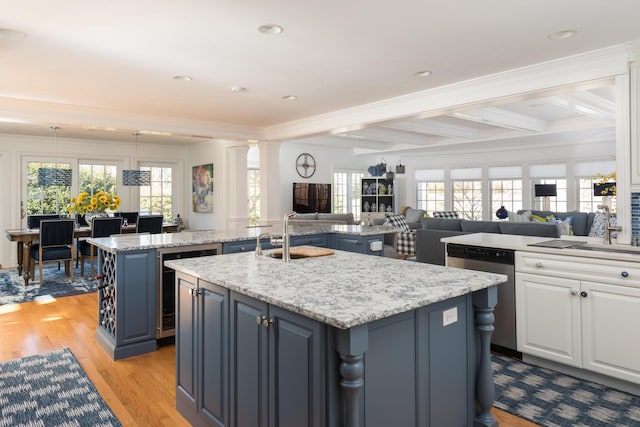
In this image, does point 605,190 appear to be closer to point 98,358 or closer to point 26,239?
point 98,358

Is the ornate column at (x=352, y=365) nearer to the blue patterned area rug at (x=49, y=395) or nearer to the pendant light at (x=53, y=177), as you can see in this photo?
the blue patterned area rug at (x=49, y=395)

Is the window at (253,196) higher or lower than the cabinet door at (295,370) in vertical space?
higher

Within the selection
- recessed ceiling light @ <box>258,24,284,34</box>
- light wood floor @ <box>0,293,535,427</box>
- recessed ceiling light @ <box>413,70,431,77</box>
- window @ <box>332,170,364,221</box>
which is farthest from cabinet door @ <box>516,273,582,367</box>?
window @ <box>332,170,364,221</box>

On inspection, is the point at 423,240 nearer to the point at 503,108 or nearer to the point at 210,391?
the point at 503,108

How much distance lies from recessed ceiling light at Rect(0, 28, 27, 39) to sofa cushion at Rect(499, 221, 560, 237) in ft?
15.9

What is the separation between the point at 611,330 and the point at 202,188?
7.88 m

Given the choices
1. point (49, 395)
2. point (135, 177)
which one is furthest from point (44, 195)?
point (49, 395)

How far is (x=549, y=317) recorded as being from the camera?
2855mm

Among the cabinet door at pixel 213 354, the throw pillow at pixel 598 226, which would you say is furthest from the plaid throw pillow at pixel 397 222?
the cabinet door at pixel 213 354

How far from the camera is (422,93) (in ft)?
14.2

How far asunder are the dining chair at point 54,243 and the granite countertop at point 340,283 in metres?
4.56

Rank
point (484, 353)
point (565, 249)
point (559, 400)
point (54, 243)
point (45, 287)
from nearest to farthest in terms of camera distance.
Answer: point (484, 353) < point (559, 400) < point (565, 249) < point (45, 287) < point (54, 243)

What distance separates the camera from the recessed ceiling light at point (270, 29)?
2674mm

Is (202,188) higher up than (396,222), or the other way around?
(202,188)
